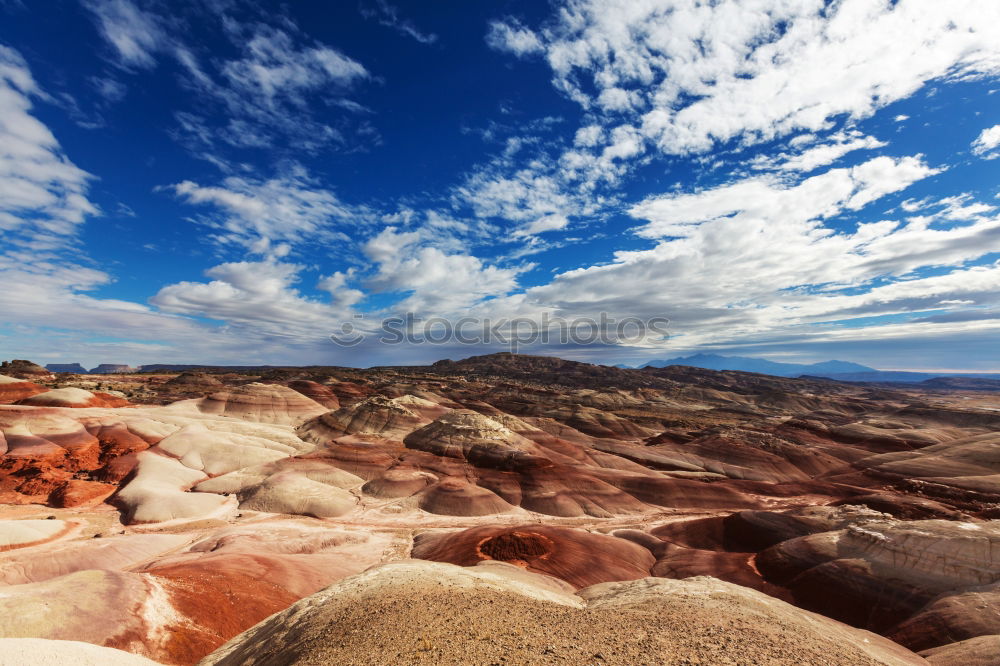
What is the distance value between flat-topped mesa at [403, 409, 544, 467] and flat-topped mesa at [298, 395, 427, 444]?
15.2ft

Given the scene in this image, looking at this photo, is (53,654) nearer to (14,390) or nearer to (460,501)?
(460,501)

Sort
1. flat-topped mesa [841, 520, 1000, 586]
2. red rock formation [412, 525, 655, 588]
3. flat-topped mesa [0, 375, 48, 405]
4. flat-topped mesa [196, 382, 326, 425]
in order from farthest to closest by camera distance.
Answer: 1. flat-topped mesa [196, 382, 326, 425]
2. flat-topped mesa [0, 375, 48, 405]
3. red rock formation [412, 525, 655, 588]
4. flat-topped mesa [841, 520, 1000, 586]

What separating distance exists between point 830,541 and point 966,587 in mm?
6674

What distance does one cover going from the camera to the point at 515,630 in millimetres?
9992

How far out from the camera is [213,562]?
2320cm

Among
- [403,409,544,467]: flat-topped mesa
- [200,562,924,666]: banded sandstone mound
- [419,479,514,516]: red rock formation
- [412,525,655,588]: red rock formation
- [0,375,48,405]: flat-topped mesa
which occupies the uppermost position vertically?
[0,375,48,405]: flat-topped mesa

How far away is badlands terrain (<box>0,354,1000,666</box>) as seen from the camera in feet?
36.9

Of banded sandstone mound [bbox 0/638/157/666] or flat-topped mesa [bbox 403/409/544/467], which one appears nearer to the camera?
banded sandstone mound [bbox 0/638/157/666]

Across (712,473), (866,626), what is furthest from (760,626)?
(712,473)

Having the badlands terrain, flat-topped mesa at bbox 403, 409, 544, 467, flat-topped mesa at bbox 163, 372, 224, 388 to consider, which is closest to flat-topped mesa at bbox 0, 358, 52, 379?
flat-topped mesa at bbox 163, 372, 224, 388

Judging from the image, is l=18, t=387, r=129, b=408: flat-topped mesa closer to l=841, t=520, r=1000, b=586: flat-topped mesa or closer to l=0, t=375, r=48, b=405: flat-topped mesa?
l=0, t=375, r=48, b=405: flat-topped mesa

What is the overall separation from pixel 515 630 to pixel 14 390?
305ft

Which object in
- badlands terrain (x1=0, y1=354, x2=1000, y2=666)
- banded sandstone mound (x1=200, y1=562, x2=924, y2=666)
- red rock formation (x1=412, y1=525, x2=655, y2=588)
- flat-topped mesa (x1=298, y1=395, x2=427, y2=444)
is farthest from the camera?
flat-topped mesa (x1=298, y1=395, x2=427, y2=444)

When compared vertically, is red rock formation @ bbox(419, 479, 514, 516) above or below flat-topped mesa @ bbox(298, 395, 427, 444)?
below
